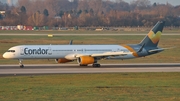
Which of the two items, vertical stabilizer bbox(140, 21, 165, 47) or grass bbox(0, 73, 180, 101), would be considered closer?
grass bbox(0, 73, 180, 101)

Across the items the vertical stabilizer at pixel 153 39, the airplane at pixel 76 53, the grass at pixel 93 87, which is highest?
the vertical stabilizer at pixel 153 39

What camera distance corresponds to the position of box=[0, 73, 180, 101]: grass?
1152 inches

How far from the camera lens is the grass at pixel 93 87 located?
29266mm

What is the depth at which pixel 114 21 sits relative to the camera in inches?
7500

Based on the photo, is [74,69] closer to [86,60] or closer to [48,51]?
[86,60]

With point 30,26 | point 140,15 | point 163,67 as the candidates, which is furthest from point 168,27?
point 163,67

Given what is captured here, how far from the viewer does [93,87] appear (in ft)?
112

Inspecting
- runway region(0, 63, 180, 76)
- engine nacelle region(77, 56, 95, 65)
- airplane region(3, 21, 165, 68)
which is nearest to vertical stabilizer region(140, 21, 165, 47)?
airplane region(3, 21, 165, 68)

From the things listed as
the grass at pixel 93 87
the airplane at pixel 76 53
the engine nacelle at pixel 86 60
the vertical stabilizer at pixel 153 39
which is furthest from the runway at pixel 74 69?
the vertical stabilizer at pixel 153 39

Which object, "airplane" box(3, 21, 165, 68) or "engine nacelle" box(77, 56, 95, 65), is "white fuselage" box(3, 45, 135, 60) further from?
"engine nacelle" box(77, 56, 95, 65)

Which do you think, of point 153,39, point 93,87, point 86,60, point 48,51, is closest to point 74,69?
point 86,60

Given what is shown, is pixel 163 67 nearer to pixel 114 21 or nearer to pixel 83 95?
pixel 83 95

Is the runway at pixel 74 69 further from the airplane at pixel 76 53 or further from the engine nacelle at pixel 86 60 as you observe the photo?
the airplane at pixel 76 53

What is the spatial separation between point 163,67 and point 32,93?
2410 cm
